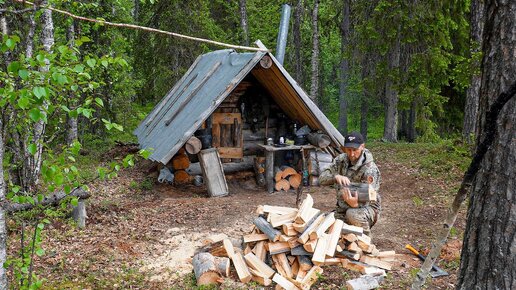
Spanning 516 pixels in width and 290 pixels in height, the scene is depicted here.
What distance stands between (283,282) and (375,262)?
1.41 metres

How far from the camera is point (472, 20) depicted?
451 inches

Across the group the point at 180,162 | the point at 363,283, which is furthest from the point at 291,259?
the point at 180,162

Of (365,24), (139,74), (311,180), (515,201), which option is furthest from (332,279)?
(139,74)

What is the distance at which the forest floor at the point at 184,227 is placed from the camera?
20.2 feet

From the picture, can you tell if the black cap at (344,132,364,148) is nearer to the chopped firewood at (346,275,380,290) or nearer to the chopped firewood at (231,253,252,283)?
the chopped firewood at (346,275,380,290)

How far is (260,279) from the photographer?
5.96 metres

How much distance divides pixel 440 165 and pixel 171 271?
849cm

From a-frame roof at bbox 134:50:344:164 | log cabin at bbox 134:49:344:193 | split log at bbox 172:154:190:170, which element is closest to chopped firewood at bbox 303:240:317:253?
a-frame roof at bbox 134:50:344:164

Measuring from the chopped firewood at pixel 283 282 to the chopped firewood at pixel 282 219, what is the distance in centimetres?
72

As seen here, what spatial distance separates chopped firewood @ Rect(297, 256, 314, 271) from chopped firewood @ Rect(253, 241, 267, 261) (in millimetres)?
530

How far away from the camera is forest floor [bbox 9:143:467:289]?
6145 mm

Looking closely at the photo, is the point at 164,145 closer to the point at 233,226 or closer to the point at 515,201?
the point at 233,226

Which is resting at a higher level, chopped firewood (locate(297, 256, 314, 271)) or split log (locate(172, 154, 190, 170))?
split log (locate(172, 154, 190, 170))

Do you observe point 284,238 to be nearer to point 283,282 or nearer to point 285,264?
point 285,264
